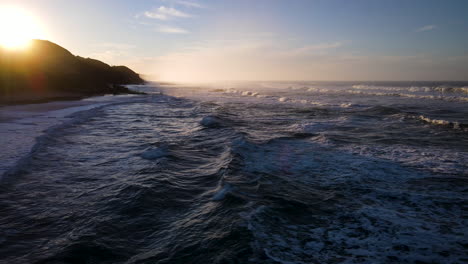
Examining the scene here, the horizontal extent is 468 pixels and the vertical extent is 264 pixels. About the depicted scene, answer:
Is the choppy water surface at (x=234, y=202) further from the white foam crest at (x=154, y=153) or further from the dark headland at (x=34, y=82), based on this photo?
the dark headland at (x=34, y=82)

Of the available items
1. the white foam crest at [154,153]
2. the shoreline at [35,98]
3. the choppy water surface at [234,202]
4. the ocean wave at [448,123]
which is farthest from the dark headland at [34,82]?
the ocean wave at [448,123]

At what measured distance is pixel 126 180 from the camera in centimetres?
757

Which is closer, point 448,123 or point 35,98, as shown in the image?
point 448,123

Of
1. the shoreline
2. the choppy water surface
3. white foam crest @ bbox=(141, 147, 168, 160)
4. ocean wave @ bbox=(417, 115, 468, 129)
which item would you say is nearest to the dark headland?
the shoreline

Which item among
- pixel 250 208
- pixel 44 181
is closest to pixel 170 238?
pixel 250 208

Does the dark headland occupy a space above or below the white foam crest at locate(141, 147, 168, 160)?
above

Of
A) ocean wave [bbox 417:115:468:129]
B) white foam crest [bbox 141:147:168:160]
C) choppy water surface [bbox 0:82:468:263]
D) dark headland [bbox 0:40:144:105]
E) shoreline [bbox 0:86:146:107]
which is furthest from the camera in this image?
dark headland [bbox 0:40:144:105]

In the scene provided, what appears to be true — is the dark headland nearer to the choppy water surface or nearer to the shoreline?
the shoreline

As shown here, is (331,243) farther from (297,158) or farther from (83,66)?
(83,66)

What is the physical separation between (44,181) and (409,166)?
37.5 ft

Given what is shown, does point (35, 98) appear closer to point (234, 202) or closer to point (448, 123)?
point (234, 202)

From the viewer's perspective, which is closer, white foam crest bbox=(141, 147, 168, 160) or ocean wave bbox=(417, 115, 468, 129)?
white foam crest bbox=(141, 147, 168, 160)

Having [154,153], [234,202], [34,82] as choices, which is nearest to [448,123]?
[234,202]

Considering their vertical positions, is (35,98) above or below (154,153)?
above
